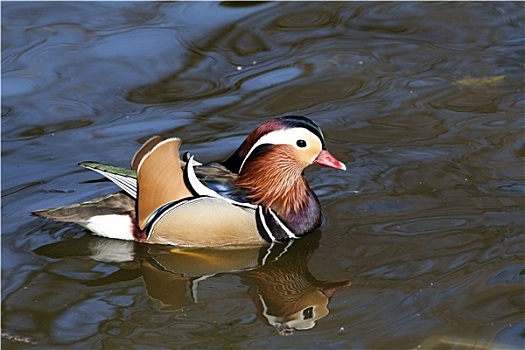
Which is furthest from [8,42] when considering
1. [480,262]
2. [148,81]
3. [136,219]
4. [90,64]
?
[480,262]

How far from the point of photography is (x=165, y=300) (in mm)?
5047

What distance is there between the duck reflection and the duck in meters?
0.06

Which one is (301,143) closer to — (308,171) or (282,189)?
(282,189)

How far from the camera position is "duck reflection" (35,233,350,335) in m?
4.93

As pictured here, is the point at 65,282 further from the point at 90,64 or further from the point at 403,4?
the point at 403,4

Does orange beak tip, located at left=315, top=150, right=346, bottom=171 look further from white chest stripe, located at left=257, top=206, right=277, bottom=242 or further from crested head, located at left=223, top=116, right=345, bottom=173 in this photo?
white chest stripe, located at left=257, top=206, right=277, bottom=242

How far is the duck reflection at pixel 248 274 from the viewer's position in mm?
4934

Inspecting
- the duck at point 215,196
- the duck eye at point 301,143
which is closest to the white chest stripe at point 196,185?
the duck at point 215,196

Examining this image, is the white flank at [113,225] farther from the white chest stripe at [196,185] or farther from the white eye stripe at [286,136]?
the white eye stripe at [286,136]

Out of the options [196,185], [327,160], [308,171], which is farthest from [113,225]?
[308,171]

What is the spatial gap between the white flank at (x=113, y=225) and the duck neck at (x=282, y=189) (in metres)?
0.66

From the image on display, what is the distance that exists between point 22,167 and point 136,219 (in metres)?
1.24

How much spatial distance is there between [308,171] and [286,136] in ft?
2.85

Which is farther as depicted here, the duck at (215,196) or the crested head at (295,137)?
A: the crested head at (295,137)
